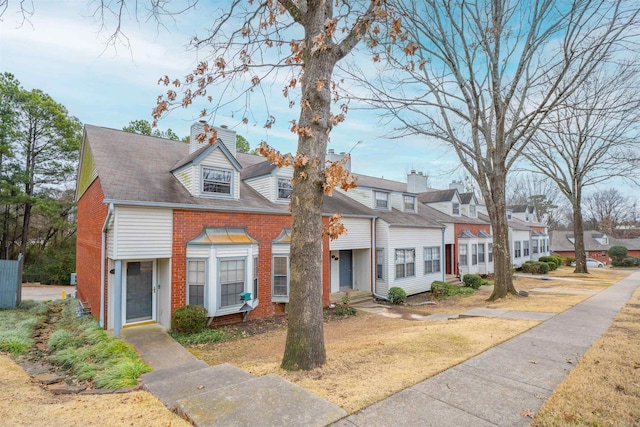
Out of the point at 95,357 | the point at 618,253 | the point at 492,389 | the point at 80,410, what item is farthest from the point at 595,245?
the point at 80,410

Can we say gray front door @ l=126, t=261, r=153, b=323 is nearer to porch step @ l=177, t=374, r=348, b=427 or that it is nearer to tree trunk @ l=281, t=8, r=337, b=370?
tree trunk @ l=281, t=8, r=337, b=370

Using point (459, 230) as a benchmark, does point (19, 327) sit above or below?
below

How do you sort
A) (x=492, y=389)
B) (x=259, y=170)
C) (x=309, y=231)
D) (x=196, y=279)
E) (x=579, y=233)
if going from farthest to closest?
(x=579, y=233) → (x=259, y=170) → (x=196, y=279) → (x=309, y=231) → (x=492, y=389)

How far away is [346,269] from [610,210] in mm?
63393

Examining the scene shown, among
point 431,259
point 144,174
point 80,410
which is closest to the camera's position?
point 80,410

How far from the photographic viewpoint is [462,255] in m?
22.6

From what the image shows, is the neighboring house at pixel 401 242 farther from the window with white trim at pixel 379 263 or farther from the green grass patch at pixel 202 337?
the green grass patch at pixel 202 337

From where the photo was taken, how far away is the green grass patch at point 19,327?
8031 millimetres

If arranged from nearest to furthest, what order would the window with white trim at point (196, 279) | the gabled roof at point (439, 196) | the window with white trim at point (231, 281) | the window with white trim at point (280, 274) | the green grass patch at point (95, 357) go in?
the green grass patch at point (95, 357)
the window with white trim at point (196, 279)
the window with white trim at point (231, 281)
the window with white trim at point (280, 274)
the gabled roof at point (439, 196)

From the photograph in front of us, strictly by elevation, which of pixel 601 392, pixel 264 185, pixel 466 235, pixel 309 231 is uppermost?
pixel 264 185

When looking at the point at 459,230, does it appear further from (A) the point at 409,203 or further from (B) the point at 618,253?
(B) the point at 618,253

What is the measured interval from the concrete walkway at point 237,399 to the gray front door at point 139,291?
532 cm

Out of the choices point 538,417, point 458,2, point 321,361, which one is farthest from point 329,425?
point 458,2

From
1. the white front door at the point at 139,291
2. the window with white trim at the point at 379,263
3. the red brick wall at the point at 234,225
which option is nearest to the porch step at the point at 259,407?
the red brick wall at the point at 234,225
